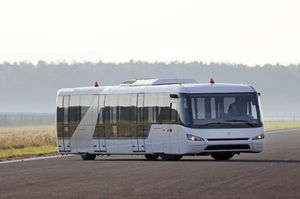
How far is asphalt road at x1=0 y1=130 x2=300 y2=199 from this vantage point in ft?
60.7

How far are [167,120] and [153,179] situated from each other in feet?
31.6

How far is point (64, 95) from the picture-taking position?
3606 cm

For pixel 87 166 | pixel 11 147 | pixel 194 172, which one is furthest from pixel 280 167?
pixel 11 147

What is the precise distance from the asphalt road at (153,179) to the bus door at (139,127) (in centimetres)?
193

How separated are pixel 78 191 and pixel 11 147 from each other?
1056 inches

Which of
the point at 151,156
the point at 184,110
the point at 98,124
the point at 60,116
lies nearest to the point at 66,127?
the point at 60,116

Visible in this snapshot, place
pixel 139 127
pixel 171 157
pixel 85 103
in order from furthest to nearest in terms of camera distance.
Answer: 1. pixel 85 103
2. pixel 139 127
3. pixel 171 157

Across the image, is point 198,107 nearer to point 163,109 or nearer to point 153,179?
point 163,109

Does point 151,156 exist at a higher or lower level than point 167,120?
lower

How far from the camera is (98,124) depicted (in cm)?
3444

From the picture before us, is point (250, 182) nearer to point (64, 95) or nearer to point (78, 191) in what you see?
point (78, 191)

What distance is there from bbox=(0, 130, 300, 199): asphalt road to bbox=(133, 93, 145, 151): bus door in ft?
6.34

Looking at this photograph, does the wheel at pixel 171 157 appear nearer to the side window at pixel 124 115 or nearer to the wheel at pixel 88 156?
the side window at pixel 124 115

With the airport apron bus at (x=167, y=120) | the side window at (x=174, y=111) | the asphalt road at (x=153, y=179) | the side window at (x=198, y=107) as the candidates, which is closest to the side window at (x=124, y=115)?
the airport apron bus at (x=167, y=120)
